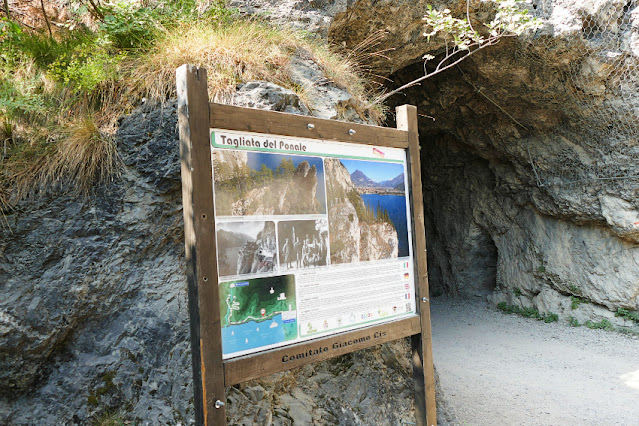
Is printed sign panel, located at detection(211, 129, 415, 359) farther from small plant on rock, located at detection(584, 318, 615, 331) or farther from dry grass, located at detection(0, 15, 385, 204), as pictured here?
small plant on rock, located at detection(584, 318, 615, 331)

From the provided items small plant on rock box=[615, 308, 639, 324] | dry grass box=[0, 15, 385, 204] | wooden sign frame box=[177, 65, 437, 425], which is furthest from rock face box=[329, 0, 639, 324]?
wooden sign frame box=[177, 65, 437, 425]

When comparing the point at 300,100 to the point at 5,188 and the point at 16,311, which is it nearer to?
the point at 5,188

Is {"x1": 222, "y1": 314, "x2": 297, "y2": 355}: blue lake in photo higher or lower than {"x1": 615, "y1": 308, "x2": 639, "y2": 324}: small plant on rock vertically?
higher

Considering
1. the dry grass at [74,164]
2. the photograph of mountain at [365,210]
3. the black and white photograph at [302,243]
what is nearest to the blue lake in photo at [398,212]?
the photograph of mountain at [365,210]

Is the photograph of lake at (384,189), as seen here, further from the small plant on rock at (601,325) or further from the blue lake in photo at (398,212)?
the small plant on rock at (601,325)

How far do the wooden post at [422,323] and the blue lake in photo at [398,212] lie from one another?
0.09 m

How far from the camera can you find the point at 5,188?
297 cm

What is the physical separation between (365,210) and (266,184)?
775mm

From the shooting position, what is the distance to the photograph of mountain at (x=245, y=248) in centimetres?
211

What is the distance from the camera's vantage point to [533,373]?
5.25 m

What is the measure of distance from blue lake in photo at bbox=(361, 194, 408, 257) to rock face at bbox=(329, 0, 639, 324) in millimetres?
3039

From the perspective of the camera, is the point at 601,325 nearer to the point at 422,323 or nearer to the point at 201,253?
the point at 422,323

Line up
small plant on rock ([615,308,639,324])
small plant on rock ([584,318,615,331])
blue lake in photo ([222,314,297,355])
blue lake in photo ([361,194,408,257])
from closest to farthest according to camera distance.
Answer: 1. blue lake in photo ([222,314,297,355])
2. blue lake in photo ([361,194,408,257])
3. small plant on rock ([615,308,639,324])
4. small plant on rock ([584,318,615,331])

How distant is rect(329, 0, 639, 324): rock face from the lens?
5590 millimetres
